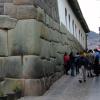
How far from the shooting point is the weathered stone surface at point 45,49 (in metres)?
15.4

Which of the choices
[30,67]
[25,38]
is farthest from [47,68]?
[25,38]

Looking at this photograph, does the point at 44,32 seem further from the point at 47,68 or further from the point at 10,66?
the point at 10,66

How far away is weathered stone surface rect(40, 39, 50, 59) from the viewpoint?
15.4 metres

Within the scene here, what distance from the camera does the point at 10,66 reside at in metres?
14.6

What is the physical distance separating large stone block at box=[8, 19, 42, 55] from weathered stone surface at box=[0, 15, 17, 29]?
173 mm

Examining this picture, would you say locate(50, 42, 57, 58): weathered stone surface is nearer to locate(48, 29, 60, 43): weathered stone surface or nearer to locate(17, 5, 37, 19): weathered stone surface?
locate(48, 29, 60, 43): weathered stone surface

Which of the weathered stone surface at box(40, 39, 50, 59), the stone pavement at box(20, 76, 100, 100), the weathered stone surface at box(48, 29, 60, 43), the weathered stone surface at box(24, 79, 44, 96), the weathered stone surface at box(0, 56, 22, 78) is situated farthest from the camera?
the weathered stone surface at box(48, 29, 60, 43)

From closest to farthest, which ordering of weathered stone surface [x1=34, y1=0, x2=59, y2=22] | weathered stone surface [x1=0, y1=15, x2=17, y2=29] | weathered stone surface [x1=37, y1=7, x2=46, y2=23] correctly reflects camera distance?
1. weathered stone surface [x1=0, y1=15, x2=17, y2=29]
2. weathered stone surface [x1=37, y1=7, x2=46, y2=23]
3. weathered stone surface [x1=34, y1=0, x2=59, y2=22]

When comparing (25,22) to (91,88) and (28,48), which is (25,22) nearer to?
(28,48)

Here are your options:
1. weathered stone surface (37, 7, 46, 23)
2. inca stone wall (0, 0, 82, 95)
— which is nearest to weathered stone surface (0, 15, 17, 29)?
inca stone wall (0, 0, 82, 95)

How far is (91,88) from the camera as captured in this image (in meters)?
16.7

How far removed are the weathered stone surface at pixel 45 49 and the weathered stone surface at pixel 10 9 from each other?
5.00 feet

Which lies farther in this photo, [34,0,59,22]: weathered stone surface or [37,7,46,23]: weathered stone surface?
[34,0,59,22]: weathered stone surface

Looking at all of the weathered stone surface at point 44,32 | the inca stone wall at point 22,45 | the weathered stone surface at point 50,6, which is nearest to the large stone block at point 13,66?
the inca stone wall at point 22,45
